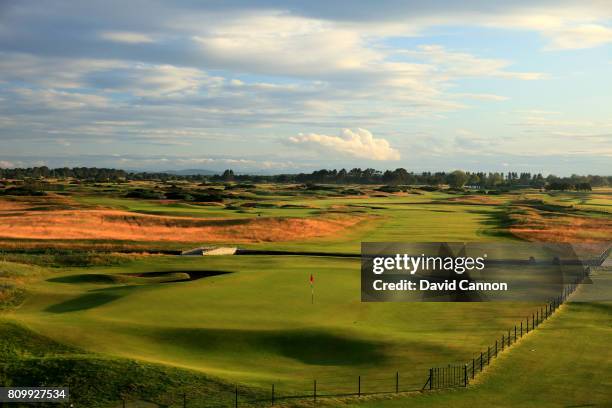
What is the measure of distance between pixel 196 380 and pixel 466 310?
22.5 meters

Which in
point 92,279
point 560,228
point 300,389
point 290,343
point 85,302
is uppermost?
point 560,228

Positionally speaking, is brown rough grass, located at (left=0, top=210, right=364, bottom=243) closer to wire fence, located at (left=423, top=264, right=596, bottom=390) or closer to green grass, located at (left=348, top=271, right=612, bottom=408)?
wire fence, located at (left=423, top=264, right=596, bottom=390)

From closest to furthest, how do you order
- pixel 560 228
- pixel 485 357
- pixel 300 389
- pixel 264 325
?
pixel 300 389
pixel 485 357
pixel 264 325
pixel 560 228

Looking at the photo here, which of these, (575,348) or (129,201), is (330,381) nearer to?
(575,348)

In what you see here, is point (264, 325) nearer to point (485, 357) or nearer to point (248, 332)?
point (248, 332)

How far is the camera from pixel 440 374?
29.4 metres

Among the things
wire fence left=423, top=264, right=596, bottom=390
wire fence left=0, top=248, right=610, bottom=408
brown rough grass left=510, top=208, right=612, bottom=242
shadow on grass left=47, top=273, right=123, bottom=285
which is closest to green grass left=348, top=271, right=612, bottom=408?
wire fence left=423, top=264, right=596, bottom=390

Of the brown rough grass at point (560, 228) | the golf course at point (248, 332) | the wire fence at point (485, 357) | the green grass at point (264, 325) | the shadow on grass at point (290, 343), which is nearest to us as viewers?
the golf course at point (248, 332)

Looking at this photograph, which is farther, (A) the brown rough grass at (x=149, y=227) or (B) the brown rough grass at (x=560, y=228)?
(B) the brown rough grass at (x=560, y=228)

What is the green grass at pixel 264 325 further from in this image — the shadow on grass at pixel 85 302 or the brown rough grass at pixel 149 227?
the brown rough grass at pixel 149 227

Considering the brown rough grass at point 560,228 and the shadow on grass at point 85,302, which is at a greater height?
the brown rough grass at point 560,228

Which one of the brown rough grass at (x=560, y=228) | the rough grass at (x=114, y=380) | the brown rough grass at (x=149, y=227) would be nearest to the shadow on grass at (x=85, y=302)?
the rough grass at (x=114, y=380)

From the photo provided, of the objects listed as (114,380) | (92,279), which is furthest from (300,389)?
(92,279)

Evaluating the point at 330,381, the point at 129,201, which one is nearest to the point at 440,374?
the point at 330,381
